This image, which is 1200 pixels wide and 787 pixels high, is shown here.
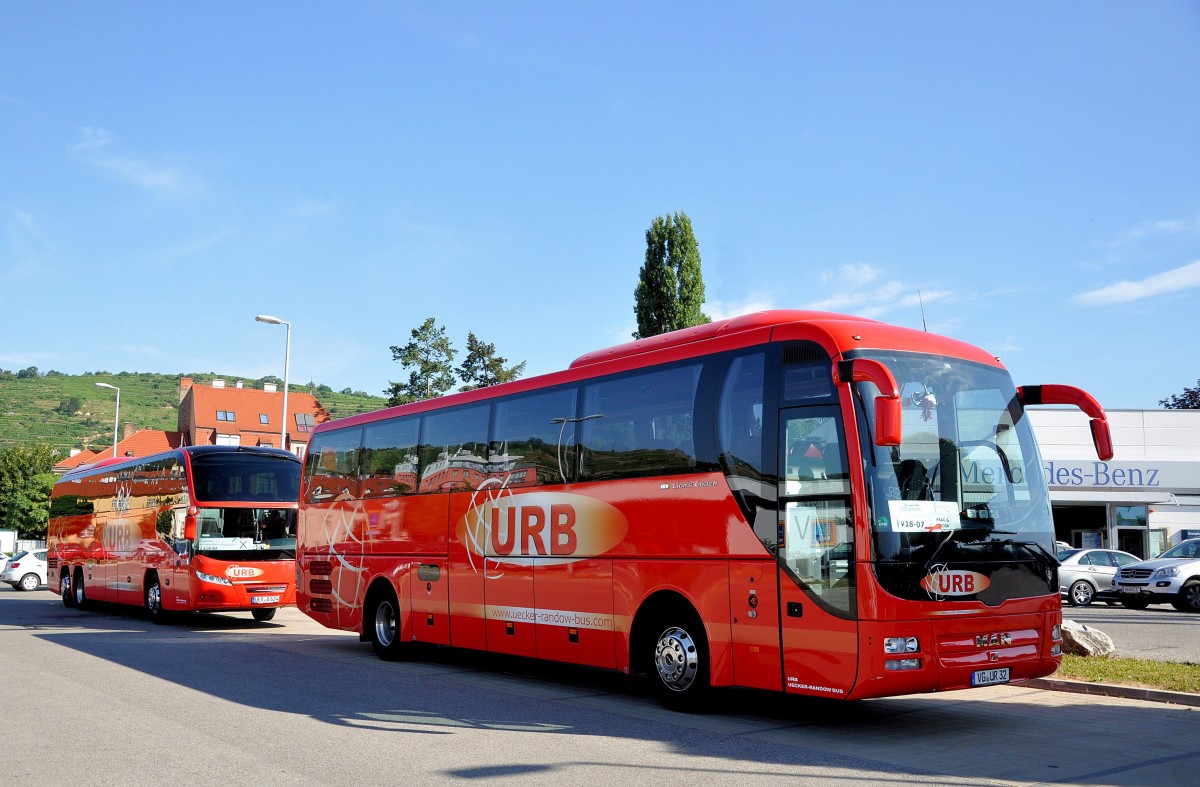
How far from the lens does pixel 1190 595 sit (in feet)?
84.8

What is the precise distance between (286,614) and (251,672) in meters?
13.2

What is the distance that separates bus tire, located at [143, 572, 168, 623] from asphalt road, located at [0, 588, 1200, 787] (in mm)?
7875

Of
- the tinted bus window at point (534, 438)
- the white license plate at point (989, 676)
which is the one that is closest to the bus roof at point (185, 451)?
the tinted bus window at point (534, 438)

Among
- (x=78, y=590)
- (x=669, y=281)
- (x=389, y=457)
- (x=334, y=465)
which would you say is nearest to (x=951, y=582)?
(x=389, y=457)

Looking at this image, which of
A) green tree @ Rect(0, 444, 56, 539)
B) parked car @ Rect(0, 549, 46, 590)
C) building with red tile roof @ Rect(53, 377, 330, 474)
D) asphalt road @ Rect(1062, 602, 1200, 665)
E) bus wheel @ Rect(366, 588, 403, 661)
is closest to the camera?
asphalt road @ Rect(1062, 602, 1200, 665)

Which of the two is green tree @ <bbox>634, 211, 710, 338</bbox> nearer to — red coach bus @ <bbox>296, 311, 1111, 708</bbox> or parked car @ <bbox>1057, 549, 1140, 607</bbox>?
parked car @ <bbox>1057, 549, 1140, 607</bbox>

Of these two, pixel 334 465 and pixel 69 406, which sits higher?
pixel 69 406

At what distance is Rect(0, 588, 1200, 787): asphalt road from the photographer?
24.3 ft

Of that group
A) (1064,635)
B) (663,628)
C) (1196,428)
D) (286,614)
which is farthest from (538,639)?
(1196,428)

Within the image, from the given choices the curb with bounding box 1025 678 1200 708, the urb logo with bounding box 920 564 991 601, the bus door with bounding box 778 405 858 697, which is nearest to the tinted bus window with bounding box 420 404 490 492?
the bus door with bounding box 778 405 858 697

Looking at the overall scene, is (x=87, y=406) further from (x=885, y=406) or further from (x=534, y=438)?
(x=885, y=406)

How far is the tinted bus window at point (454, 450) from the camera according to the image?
13891 millimetres

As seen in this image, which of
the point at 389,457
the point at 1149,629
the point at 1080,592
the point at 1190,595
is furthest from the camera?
the point at 1080,592

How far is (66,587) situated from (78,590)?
1.25 m
